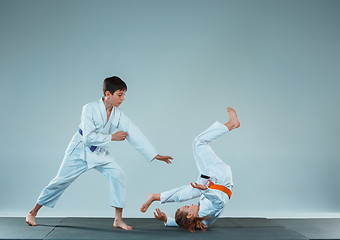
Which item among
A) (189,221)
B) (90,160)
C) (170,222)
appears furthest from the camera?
(170,222)

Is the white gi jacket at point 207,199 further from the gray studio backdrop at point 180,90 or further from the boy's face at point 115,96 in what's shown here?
the gray studio backdrop at point 180,90

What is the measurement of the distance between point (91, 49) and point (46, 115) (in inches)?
39.5

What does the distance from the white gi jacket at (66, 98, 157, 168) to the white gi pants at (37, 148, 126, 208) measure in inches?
2.5

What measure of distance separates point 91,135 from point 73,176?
0.44 metres

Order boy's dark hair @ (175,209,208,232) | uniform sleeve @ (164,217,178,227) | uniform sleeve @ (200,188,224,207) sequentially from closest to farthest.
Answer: uniform sleeve @ (200,188,224,207) < boy's dark hair @ (175,209,208,232) < uniform sleeve @ (164,217,178,227)

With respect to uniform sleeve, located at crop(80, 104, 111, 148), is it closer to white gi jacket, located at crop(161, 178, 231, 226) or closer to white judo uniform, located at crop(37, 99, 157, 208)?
white judo uniform, located at crop(37, 99, 157, 208)

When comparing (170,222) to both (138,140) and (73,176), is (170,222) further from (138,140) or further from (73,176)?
(73,176)

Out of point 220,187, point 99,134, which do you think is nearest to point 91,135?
point 99,134

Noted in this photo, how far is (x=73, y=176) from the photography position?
138 inches

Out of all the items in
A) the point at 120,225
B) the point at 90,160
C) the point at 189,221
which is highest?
the point at 90,160

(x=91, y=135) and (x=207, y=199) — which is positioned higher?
(x=91, y=135)

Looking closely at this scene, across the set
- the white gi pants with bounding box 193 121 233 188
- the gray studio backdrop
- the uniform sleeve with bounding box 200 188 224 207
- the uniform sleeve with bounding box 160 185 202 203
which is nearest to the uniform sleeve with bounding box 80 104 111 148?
the uniform sleeve with bounding box 160 185 202 203

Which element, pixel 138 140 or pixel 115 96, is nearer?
pixel 115 96

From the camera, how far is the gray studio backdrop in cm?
469
